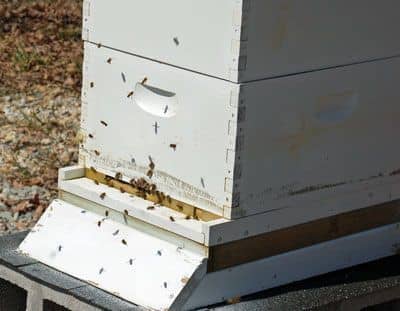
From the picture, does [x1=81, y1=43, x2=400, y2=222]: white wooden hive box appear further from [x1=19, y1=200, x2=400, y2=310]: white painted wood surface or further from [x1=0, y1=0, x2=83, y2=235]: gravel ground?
[x1=0, y1=0, x2=83, y2=235]: gravel ground

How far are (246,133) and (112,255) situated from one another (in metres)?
0.58

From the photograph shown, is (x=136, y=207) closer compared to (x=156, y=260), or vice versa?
(x=156, y=260)

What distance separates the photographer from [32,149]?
17.5 ft

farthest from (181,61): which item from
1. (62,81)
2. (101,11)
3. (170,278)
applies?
(62,81)

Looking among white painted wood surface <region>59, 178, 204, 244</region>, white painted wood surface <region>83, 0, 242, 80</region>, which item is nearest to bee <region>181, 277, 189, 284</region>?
white painted wood surface <region>59, 178, 204, 244</region>

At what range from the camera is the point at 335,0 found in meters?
3.25

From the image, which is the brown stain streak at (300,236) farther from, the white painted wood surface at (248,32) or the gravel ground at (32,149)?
the gravel ground at (32,149)

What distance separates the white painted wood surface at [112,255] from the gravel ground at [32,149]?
107cm

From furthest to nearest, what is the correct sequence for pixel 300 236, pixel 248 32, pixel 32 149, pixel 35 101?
pixel 35 101 < pixel 32 149 < pixel 300 236 < pixel 248 32

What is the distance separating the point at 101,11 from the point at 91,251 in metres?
0.75

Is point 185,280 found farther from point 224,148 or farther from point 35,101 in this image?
point 35,101

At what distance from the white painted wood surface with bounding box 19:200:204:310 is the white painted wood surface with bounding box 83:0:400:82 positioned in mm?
549

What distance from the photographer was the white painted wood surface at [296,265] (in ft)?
10.7

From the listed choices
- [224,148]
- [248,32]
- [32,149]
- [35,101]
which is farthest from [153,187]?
[35,101]
